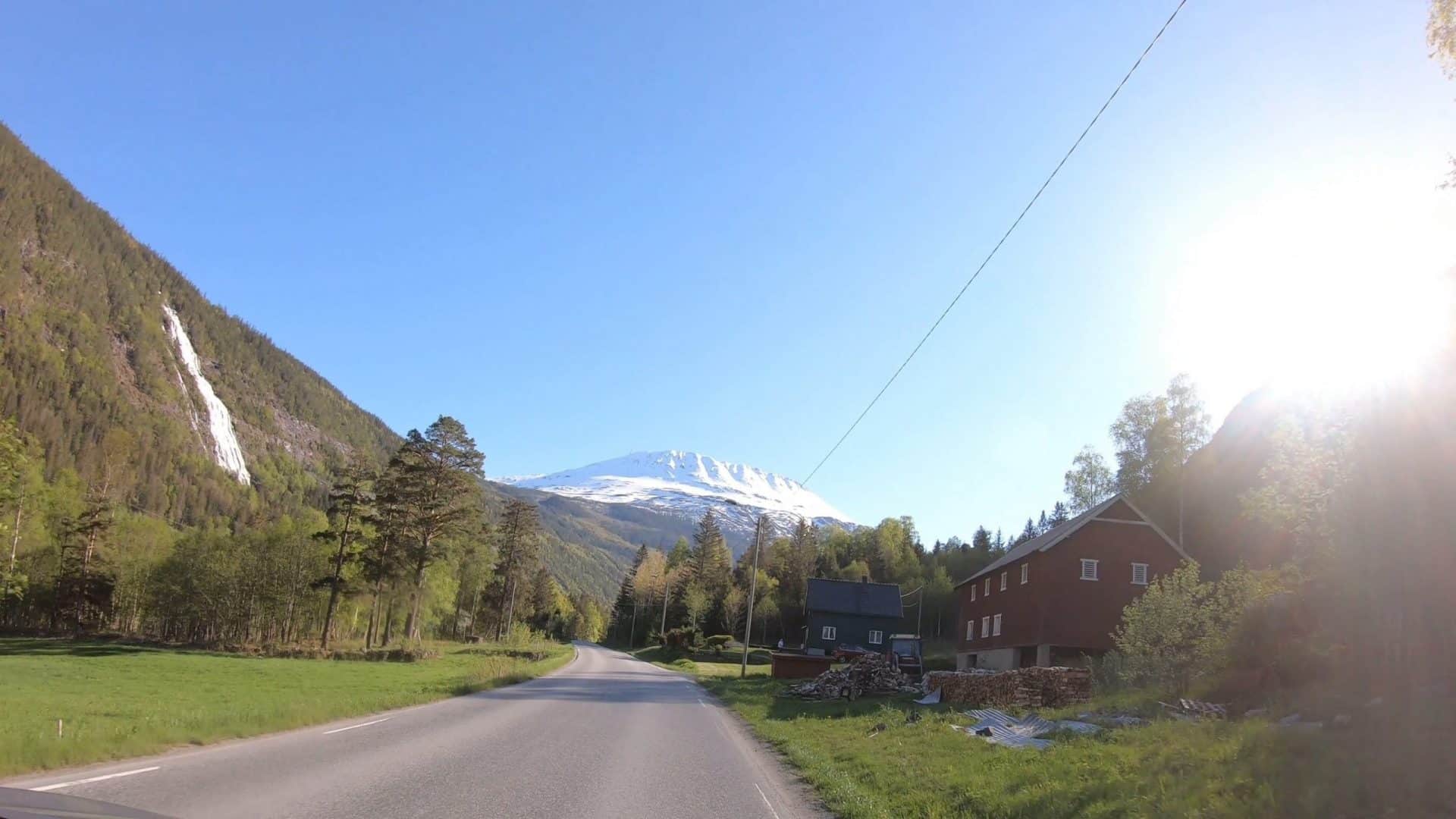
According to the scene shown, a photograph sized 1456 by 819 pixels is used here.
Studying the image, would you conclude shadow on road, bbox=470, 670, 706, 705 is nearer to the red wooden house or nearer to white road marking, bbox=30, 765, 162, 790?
white road marking, bbox=30, 765, 162, 790

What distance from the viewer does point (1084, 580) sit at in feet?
125

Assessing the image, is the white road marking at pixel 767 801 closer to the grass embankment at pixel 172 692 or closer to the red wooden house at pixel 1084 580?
the grass embankment at pixel 172 692

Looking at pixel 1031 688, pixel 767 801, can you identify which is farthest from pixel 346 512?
pixel 767 801

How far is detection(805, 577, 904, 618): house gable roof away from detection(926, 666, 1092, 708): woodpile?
41.7 m

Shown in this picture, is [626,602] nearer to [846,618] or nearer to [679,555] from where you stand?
[679,555]

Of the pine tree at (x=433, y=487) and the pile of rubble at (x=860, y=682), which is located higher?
the pine tree at (x=433, y=487)

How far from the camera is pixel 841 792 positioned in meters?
11.4

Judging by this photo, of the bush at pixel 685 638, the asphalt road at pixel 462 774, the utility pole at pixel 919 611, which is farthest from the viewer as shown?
the utility pole at pixel 919 611

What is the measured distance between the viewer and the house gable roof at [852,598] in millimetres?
65875

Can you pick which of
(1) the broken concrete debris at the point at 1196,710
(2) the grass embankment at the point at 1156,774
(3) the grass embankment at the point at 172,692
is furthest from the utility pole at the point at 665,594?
(2) the grass embankment at the point at 1156,774

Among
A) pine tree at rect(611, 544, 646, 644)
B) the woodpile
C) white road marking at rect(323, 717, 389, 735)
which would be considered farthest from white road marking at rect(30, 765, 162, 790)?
pine tree at rect(611, 544, 646, 644)

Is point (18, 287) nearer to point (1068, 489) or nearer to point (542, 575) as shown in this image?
point (542, 575)

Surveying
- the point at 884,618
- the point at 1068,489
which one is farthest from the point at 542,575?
the point at 1068,489

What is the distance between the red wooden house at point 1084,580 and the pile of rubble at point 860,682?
1060cm
